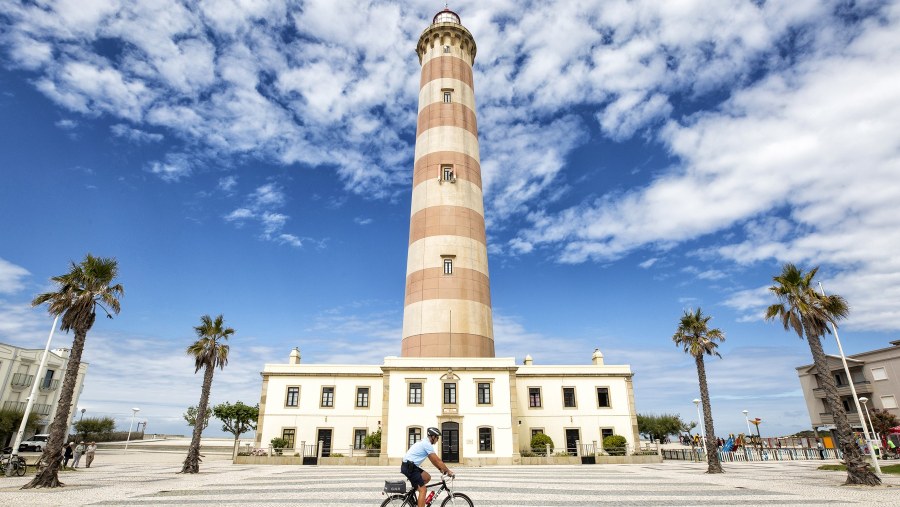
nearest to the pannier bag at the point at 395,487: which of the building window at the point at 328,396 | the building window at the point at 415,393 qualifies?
the building window at the point at 415,393

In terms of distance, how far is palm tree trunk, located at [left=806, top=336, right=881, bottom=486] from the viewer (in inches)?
672

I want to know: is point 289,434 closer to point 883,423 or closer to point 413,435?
point 413,435

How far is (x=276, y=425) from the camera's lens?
3556cm

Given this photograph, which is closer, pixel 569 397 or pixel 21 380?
pixel 569 397

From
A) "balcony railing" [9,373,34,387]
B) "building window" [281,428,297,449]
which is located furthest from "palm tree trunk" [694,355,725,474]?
"balcony railing" [9,373,34,387]

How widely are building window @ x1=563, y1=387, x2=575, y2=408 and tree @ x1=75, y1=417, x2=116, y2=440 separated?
53.7 meters

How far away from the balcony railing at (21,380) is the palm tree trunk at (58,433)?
4019 cm

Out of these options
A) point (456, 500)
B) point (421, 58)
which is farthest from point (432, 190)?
point (456, 500)

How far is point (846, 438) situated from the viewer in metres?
18.1

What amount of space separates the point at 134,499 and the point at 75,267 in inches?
496

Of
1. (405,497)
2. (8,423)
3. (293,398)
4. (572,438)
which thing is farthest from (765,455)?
(8,423)

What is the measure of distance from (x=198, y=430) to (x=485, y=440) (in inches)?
657

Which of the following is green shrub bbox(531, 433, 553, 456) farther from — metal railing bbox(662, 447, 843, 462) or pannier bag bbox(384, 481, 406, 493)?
pannier bag bbox(384, 481, 406, 493)

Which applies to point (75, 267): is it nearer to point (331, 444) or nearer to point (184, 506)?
point (184, 506)
